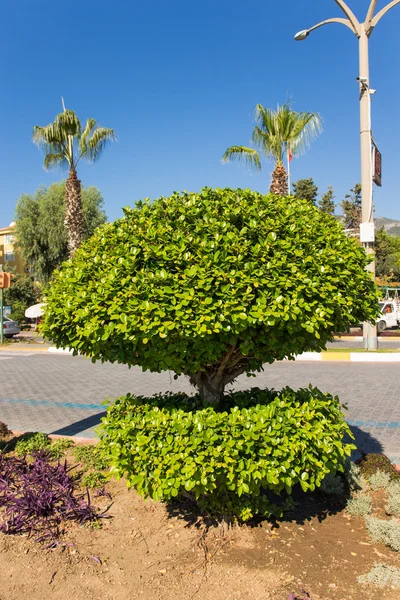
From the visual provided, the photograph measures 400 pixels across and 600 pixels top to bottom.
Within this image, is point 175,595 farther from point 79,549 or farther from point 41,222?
point 41,222

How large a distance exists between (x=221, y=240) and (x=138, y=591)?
2190 millimetres

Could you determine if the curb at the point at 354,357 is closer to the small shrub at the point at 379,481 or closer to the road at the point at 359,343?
the road at the point at 359,343

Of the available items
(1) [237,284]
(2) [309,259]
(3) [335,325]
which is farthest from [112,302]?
(3) [335,325]

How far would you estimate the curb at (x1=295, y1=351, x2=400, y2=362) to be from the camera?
40.8 ft

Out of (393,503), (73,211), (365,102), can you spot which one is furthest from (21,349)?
(393,503)

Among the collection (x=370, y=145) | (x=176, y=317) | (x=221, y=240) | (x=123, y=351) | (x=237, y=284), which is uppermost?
(x=370, y=145)

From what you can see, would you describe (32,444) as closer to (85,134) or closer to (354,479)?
(354,479)

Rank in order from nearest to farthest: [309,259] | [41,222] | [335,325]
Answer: [309,259], [335,325], [41,222]

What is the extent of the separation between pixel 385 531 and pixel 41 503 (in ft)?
8.27

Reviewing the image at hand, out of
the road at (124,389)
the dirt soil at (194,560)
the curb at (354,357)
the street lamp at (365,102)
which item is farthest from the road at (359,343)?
the dirt soil at (194,560)

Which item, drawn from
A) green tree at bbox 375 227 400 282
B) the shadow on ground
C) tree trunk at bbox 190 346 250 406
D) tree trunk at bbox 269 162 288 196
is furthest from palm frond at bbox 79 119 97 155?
green tree at bbox 375 227 400 282

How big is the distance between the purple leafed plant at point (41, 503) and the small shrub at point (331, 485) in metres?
1.79

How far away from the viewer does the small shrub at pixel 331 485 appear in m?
3.84

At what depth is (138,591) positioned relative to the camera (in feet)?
9.20
